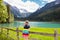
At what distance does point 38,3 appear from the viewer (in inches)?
2051

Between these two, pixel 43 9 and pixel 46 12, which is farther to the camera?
pixel 46 12

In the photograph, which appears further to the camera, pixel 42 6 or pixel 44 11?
pixel 44 11

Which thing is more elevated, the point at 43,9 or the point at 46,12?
the point at 43,9

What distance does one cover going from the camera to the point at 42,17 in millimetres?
56281

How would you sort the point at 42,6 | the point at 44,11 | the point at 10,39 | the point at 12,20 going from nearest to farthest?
1. the point at 10,39
2. the point at 12,20
3. the point at 42,6
4. the point at 44,11

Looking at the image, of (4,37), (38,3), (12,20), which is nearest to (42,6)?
(38,3)

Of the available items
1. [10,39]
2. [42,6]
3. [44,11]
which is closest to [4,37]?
[10,39]

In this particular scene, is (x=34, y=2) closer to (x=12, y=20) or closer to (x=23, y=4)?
(x=23, y=4)

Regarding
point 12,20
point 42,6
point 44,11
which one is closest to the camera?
point 12,20

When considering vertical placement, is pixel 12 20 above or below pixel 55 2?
below

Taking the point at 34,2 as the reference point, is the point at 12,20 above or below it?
below

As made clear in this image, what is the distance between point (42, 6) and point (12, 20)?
24.9ft

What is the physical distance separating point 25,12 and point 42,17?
675 cm

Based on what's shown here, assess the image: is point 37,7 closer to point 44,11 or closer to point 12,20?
point 44,11
